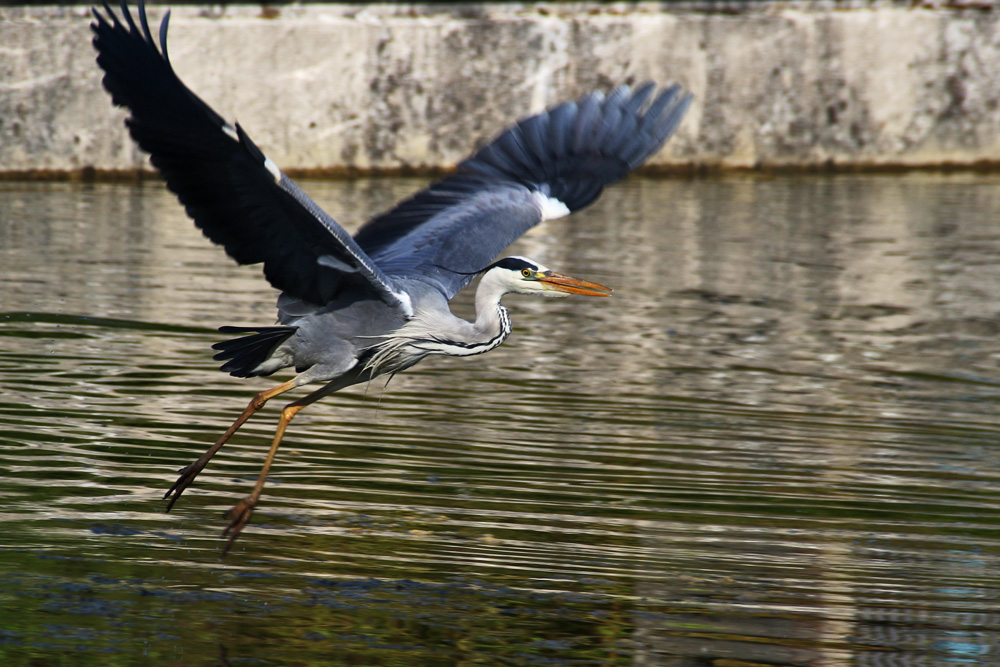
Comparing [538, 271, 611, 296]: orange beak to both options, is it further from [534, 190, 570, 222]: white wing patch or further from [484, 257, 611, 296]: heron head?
[534, 190, 570, 222]: white wing patch

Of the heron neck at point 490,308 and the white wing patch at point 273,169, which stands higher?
the white wing patch at point 273,169

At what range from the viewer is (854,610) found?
4.34 m

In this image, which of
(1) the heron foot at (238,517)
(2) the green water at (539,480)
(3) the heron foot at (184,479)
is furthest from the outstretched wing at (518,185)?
(1) the heron foot at (238,517)

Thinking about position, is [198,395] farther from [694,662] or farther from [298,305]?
[694,662]

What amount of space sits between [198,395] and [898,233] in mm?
7866

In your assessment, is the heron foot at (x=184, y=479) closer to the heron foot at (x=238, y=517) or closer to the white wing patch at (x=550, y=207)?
the heron foot at (x=238, y=517)

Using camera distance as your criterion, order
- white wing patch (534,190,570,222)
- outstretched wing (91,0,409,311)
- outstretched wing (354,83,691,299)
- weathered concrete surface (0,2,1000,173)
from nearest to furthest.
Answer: outstretched wing (91,0,409,311)
outstretched wing (354,83,691,299)
white wing patch (534,190,570,222)
weathered concrete surface (0,2,1000,173)

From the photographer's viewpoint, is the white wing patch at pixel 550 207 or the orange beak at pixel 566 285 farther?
the white wing patch at pixel 550 207

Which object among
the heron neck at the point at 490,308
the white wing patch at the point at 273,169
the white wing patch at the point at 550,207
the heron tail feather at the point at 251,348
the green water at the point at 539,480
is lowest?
the green water at the point at 539,480

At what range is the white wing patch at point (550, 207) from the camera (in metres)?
6.74

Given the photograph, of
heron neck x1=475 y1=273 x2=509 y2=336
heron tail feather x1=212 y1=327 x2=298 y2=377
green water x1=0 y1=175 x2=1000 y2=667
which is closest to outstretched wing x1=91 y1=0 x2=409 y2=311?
heron tail feather x1=212 y1=327 x2=298 y2=377

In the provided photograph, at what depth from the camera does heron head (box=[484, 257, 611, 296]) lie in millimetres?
5969

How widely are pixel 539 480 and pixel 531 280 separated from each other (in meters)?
0.88

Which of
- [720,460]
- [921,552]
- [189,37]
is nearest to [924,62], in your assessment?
[189,37]
